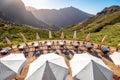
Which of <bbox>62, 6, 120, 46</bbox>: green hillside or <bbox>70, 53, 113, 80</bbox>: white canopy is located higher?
<bbox>62, 6, 120, 46</bbox>: green hillside

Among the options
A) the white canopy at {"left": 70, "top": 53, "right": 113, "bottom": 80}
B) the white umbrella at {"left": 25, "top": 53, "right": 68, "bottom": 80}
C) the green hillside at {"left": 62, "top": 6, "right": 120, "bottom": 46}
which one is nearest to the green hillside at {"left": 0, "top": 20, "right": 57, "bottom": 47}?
the green hillside at {"left": 62, "top": 6, "right": 120, "bottom": 46}

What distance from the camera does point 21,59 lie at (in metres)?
15.3

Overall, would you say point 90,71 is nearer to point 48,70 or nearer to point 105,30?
point 48,70

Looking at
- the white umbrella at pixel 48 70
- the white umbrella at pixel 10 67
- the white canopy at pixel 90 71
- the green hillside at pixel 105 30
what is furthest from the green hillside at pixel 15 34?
the white canopy at pixel 90 71

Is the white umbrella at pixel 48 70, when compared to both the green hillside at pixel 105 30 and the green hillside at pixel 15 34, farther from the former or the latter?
the green hillside at pixel 15 34

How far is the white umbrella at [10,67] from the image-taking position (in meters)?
12.8

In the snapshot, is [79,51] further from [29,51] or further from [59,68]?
[59,68]

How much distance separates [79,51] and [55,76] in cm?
1041

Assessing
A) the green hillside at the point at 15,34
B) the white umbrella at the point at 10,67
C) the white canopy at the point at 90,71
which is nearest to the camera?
the white canopy at the point at 90,71

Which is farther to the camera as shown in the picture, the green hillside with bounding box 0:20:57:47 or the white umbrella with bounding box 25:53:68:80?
the green hillside with bounding box 0:20:57:47

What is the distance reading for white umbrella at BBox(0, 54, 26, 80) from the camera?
12.8m

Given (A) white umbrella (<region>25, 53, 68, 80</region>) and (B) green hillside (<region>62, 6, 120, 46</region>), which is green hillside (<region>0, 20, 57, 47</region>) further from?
(A) white umbrella (<region>25, 53, 68, 80</region>)

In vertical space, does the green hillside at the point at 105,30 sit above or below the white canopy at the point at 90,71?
above

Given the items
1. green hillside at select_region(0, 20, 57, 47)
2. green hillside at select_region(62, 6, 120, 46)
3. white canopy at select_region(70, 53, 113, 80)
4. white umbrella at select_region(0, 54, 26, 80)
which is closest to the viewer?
white canopy at select_region(70, 53, 113, 80)
